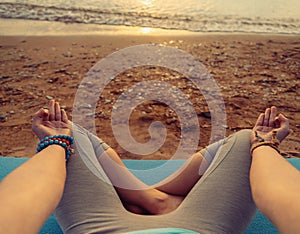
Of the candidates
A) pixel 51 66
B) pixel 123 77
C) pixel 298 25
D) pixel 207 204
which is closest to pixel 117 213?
pixel 207 204

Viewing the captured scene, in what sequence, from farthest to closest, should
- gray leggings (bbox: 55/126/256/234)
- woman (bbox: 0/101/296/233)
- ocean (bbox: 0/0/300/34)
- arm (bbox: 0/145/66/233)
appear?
1. ocean (bbox: 0/0/300/34)
2. gray leggings (bbox: 55/126/256/234)
3. woman (bbox: 0/101/296/233)
4. arm (bbox: 0/145/66/233)

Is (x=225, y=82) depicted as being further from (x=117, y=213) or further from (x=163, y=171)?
(x=117, y=213)

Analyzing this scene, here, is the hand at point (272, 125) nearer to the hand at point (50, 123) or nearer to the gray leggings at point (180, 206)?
the gray leggings at point (180, 206)

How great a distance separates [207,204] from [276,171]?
21cm

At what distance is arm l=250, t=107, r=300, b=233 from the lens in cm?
72

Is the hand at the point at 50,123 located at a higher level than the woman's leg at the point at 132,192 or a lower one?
higher

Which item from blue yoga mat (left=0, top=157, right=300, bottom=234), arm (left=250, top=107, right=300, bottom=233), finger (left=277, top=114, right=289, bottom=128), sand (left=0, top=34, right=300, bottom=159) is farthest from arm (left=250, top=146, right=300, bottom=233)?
sand (left=0, top=34, right=300, bottom=159)

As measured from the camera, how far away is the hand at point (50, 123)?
127 centimetres

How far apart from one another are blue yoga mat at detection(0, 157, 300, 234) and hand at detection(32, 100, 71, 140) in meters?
0.39

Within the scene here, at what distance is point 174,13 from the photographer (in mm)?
6031

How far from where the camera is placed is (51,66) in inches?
155

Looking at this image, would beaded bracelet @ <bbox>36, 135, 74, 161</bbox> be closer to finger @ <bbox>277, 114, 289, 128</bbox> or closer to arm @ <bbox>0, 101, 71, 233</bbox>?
arm @ <bbox>0, 101, 71, 233</bbox>

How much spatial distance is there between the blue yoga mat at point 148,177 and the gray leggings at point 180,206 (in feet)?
1.35

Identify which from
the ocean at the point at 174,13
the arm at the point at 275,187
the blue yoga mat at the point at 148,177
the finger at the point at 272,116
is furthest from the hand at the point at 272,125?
the ocean at the point at 174,13
